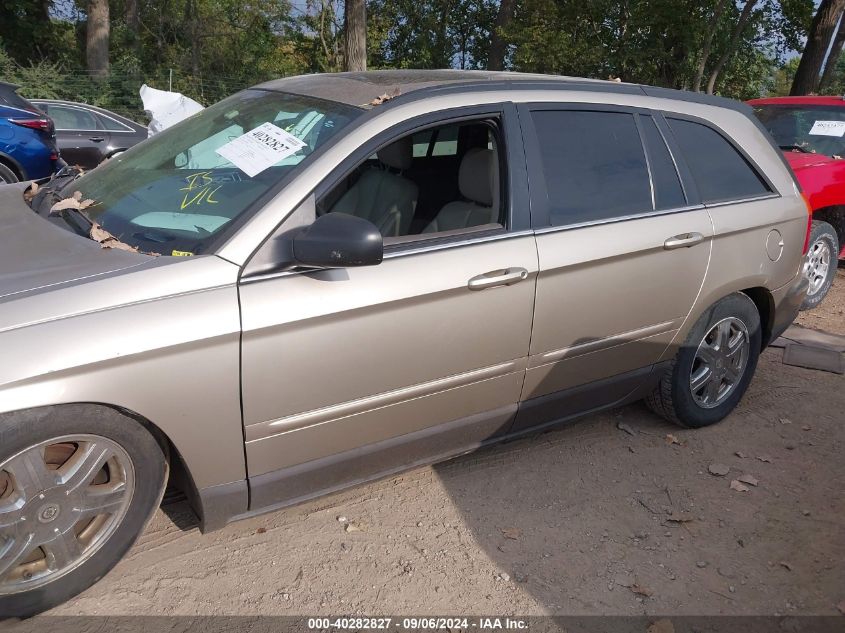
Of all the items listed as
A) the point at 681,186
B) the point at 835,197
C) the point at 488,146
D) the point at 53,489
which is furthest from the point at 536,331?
the point at 835,197

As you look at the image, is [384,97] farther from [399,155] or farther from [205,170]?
[205,170]

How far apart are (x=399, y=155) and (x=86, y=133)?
9.29 meters

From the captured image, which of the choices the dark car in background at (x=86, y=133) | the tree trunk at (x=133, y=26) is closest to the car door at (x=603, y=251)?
the dark car in background at (x=86, y=133)

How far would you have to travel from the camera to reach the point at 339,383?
2863 mm

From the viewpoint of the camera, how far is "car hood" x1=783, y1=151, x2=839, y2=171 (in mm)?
6785

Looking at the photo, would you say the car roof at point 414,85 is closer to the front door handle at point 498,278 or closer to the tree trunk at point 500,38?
the front door handle at point 498,278

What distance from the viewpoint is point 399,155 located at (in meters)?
3.66

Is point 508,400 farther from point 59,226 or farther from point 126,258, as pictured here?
point 59,226

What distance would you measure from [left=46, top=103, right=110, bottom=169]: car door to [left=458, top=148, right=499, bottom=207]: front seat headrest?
9059mm

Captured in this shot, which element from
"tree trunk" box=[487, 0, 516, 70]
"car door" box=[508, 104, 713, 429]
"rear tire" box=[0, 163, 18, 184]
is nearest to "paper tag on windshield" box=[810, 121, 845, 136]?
"car door" box=[508, 104, 713, 429]

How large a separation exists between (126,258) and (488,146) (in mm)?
1611

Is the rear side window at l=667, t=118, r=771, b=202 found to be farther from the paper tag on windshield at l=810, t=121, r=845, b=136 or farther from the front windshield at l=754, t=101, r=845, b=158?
the paper tag on windshield at l=810, t=121, r=845, b=136

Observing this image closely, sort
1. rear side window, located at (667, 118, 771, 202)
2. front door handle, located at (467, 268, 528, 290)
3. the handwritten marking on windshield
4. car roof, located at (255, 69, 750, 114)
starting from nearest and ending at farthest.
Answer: the handwritten marking on windshield
front door handle, located at (467, 268, 528, 290)
car roof, located at (255, 69, 750, 114)
rear side window, located at (667, 118, 771, 202)

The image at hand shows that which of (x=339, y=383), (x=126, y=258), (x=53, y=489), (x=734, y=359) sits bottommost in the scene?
(x=734, y=359)
